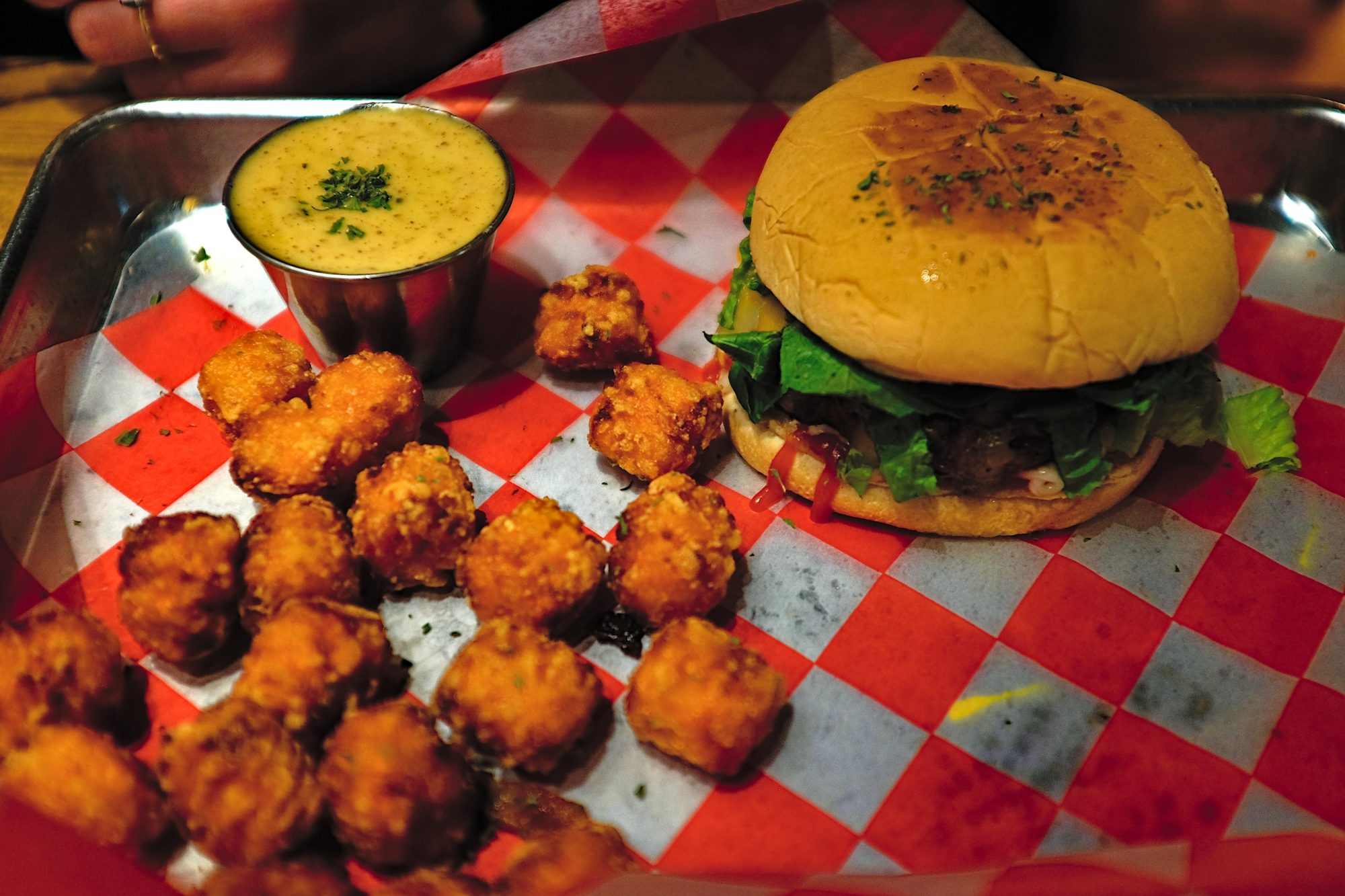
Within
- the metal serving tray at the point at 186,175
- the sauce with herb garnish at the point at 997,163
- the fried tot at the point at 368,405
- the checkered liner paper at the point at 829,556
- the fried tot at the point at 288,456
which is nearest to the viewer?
the checkered liner paper at the point at 829,556

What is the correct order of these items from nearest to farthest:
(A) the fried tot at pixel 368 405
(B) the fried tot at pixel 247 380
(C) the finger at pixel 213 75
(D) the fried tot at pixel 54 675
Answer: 1. (D) the fried tot at pixel 54 675
2. (A) the fried tot at pixel 368 405
3. (B) the fried tot at pixel 247 380
4. (C) the finger at pixel 213 75

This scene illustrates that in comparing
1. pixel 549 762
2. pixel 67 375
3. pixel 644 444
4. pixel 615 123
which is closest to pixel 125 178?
pixel 67 375

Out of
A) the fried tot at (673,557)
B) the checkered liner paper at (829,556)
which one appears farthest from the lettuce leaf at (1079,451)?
the fried tot at (673,557)

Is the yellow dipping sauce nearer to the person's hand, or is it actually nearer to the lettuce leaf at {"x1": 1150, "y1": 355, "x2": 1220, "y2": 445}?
the person's hand

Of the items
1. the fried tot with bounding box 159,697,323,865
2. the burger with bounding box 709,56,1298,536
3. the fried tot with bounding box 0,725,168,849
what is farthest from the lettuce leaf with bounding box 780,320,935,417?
the fried tot with bounding box 0,725,168,849

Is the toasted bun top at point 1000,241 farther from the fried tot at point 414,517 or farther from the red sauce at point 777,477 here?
the fried tot at point 414,517

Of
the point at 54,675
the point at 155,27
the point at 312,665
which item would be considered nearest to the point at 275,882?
the point at 312,665
